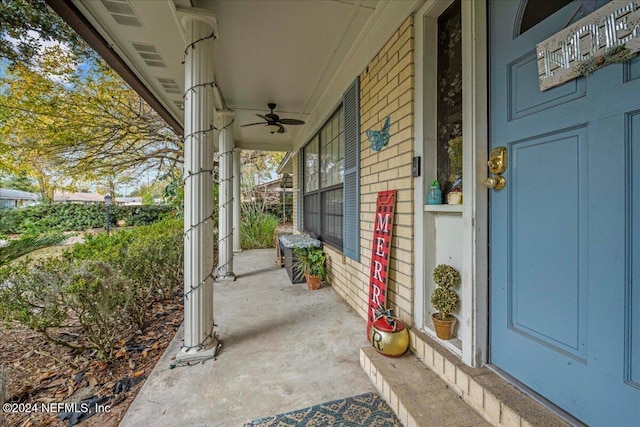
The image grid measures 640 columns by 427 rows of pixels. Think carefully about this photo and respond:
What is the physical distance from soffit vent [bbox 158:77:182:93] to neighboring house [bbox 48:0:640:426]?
46mm

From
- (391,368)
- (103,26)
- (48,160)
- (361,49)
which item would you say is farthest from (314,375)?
(48,160)

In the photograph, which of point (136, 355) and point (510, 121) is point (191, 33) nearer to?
point (510, 121)

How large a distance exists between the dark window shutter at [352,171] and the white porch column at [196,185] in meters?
1.48

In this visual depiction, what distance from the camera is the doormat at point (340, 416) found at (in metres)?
1.41

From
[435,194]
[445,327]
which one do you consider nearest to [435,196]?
[435,194]

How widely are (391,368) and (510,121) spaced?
1.58m

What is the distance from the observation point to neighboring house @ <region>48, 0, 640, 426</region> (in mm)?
979

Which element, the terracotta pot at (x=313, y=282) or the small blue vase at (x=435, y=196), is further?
the terracotta pot at (x=313, y=282)

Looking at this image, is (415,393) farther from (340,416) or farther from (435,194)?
(435,194)

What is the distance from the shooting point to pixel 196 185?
6.77 feet

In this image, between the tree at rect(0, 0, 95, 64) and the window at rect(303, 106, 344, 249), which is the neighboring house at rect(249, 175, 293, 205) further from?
the tree at rect(0, 0, 95, 64)

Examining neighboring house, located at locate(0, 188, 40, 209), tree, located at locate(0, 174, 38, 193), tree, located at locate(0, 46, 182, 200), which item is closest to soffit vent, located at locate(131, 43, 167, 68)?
tree, located at locate(0, 46, 182, 200)

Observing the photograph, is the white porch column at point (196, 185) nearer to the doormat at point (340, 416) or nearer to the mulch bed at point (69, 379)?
the mulch bed at point (69, 379)

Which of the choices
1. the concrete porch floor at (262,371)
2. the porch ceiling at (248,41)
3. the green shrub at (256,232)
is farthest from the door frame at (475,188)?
the green shrub at (256,232)
